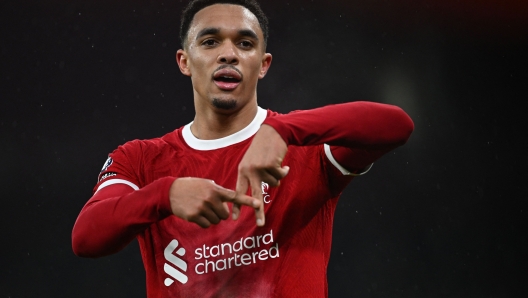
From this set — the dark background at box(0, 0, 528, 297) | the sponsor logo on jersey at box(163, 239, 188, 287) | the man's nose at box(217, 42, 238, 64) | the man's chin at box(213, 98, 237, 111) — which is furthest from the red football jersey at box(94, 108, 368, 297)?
the dark background at box(0, 0, 528, 297)

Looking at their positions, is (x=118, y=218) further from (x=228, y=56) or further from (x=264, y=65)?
(x=264, y=65)

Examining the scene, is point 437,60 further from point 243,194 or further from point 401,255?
point 243,194

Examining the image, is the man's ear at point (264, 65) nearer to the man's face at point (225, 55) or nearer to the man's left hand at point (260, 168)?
the man's face at point (225, 55)

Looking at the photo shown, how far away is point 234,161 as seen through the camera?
4.90ft

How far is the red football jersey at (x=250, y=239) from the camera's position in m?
1.39

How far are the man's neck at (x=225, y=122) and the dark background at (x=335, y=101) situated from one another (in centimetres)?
125

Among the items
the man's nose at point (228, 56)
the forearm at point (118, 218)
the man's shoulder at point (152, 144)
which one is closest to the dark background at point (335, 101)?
the man's shoulder at point (152, 144)

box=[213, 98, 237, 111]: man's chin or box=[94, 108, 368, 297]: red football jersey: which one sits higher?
box=[213, 98, 237, 111]: man's chin

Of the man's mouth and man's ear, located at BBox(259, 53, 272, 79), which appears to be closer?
the man's mouth

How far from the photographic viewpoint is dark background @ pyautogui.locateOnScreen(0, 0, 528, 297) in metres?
2.71

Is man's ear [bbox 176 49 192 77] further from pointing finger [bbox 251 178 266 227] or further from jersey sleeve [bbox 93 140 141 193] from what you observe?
pointing finger [bbox 251 178 266 227]

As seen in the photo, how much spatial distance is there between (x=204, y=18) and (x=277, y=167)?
2.12 ft

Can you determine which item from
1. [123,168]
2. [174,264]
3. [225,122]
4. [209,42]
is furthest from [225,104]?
[174,264]

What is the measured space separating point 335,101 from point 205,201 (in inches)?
76.8
